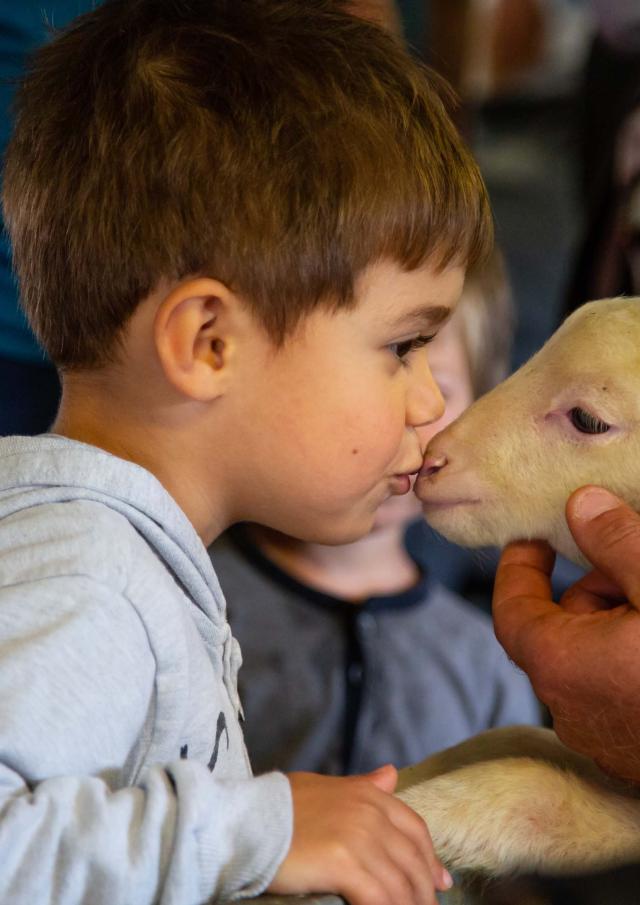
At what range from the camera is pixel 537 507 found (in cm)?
100

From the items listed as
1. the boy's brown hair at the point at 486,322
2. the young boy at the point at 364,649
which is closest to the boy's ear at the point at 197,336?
the young boy at the point at 364,649

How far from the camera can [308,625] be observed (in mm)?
1524

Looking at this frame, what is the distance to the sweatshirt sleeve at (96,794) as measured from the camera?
0.60 meters

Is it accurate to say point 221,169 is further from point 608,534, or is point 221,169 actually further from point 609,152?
point 609,152

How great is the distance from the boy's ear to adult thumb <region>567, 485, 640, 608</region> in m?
0.29

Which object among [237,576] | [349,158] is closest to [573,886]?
[349,158]

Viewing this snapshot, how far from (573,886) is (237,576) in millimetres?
835

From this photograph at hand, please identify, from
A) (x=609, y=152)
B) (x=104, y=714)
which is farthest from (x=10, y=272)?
(x=609, y=152)

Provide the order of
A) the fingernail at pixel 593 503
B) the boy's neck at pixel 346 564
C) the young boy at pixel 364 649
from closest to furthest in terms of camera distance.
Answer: the fingernail at pixel 593 503 → the young boy at pixel 364 649 → the boy's neck at pixel 346 564

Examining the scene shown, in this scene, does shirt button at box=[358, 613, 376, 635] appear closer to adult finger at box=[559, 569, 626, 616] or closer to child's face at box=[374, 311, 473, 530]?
child's face at box=[374, 311, 473, 530]

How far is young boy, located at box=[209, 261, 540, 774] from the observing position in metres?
1.48

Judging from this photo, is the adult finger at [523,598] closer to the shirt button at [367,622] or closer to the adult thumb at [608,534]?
the adult thumb at [608,534]

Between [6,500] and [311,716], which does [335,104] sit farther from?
[311,716]

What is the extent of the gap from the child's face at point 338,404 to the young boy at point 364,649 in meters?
0.60
